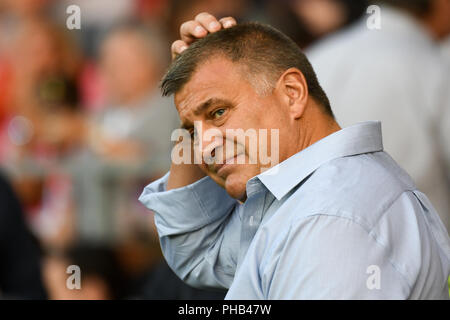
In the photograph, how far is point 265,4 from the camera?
15.2 ft

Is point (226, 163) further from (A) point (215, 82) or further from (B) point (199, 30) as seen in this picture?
(B) point (199, 30)

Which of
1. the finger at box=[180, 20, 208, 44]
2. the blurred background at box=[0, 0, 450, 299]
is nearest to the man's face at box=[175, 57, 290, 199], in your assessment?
the finger at box=[180, 20, 208, 44]

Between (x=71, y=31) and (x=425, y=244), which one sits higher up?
(x=71, y=31)

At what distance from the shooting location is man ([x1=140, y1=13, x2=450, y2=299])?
4.84ft

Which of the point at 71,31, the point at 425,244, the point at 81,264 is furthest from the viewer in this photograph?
the point at 71,31

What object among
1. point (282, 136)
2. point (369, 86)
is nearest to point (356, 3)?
point (369, 86)

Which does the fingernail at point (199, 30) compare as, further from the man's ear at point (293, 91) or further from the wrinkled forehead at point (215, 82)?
the man's ear at point (293, 91)

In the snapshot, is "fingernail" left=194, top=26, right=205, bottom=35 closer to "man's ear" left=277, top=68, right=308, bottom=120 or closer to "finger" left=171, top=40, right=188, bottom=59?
"finger" left=171, top=40, right=188, bottom=59

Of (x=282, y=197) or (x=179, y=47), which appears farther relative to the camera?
(x=179, y=47)

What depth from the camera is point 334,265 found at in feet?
4.72

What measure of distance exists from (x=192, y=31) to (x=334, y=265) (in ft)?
2.72

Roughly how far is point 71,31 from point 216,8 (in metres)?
1.36

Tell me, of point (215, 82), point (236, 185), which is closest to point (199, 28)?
point (215, 82)

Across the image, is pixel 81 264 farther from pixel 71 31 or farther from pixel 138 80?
pixel 71 31
